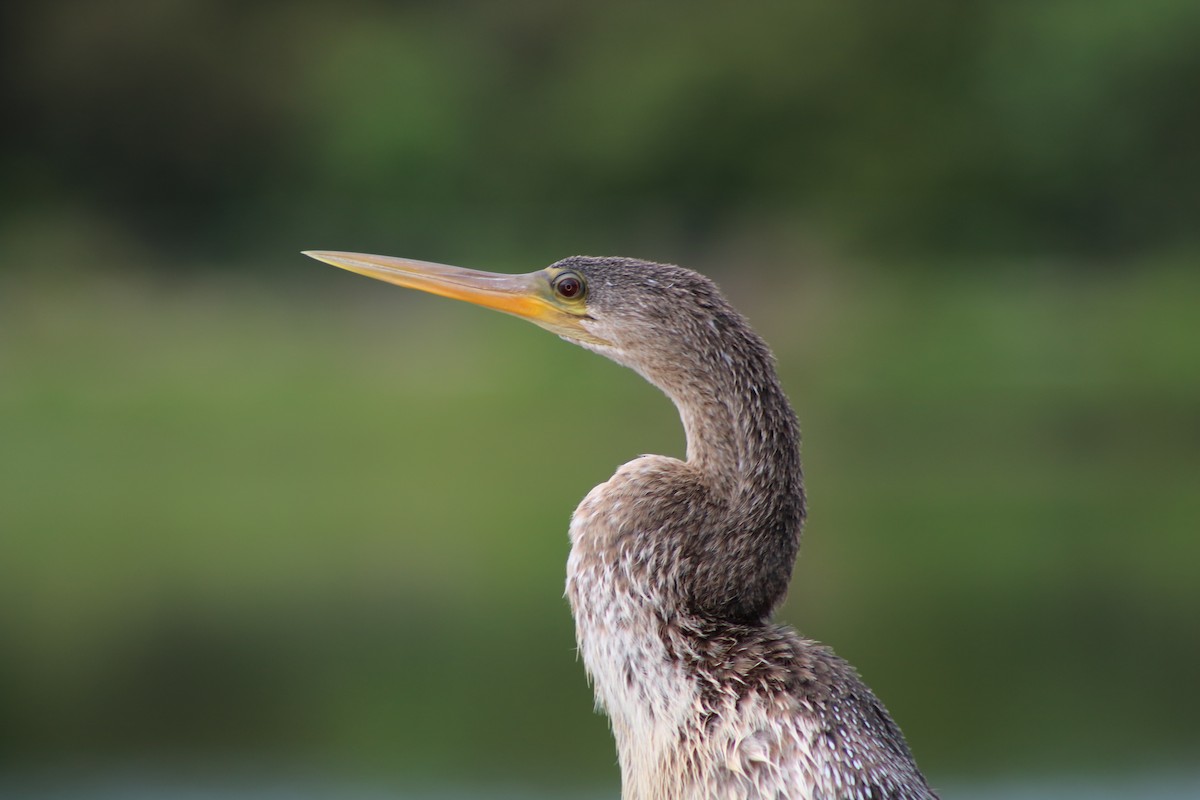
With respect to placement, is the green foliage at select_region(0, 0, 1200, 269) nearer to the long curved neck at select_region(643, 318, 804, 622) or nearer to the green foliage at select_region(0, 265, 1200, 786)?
the green foliage at select_region(0, 265, 1200, 786)

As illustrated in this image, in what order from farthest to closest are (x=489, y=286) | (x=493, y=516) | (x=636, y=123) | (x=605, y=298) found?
(x=636, y=123) → (x=493, y=516) → (x=489, y=286) → (x=605, y=298)

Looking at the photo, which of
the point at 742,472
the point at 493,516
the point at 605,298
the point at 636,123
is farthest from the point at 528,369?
the point at 742,472

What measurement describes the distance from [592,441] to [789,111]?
11.8 m

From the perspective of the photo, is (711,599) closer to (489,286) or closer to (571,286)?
(571,286)

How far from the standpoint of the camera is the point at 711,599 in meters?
3.72

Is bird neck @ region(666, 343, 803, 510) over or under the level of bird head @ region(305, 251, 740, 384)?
under

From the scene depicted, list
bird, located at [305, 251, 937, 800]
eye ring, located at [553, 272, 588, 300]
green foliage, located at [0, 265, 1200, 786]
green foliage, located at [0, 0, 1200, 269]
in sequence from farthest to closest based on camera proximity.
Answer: green foliage, located at [0, 0, 1200, 269] < green foliage, located at [0, 265, 1200, 786] < eye ring, located at [553, 272, 588, 300] < bird, located at [305, 251, 937, 800]

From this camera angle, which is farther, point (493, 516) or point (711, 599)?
point (493, 516)

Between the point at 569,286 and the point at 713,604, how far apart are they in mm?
841

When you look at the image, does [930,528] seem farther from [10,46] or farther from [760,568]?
[10,46]

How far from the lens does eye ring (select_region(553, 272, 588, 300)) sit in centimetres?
404

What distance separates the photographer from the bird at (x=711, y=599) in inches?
139

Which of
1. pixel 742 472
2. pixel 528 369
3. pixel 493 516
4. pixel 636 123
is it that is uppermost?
A: pixel 636 123

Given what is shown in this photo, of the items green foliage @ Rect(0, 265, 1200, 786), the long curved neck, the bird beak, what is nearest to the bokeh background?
green foliage @ Rect(0, 265, 1200, 786)
